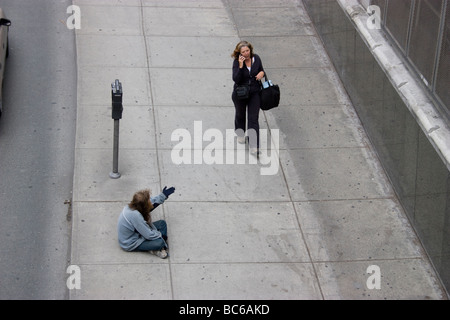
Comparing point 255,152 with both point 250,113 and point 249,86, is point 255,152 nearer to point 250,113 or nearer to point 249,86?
point 250,113

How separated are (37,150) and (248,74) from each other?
316cm

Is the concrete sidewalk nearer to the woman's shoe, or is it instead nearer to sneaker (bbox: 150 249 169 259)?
sneaker (bbox: 150 249 169 259)

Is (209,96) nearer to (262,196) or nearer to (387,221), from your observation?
(262,196)

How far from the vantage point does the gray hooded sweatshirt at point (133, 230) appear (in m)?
9.48

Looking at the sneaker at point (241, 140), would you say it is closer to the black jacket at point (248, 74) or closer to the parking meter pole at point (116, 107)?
the black jacket at point (248, 74)

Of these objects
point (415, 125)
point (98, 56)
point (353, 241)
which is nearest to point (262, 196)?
point (353, 241)

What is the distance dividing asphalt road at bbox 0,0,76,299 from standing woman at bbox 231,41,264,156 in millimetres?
2466

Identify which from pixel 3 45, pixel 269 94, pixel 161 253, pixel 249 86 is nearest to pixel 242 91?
pixel 249 86

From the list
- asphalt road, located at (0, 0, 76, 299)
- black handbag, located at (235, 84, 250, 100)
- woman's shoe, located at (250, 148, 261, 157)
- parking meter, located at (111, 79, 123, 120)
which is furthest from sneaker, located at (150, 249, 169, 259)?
black handbag, located at (235, 84, 250, 100)

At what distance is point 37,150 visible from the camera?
11.8 meters

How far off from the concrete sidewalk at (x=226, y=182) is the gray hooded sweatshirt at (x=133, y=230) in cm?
17

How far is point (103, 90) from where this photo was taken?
13.1 meters

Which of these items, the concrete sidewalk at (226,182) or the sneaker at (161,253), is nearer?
the concrete sidewalk at (226,182)

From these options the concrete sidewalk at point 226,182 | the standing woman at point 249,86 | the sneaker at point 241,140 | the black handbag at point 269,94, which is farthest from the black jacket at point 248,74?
the concrete sidewalk at point 226,182
